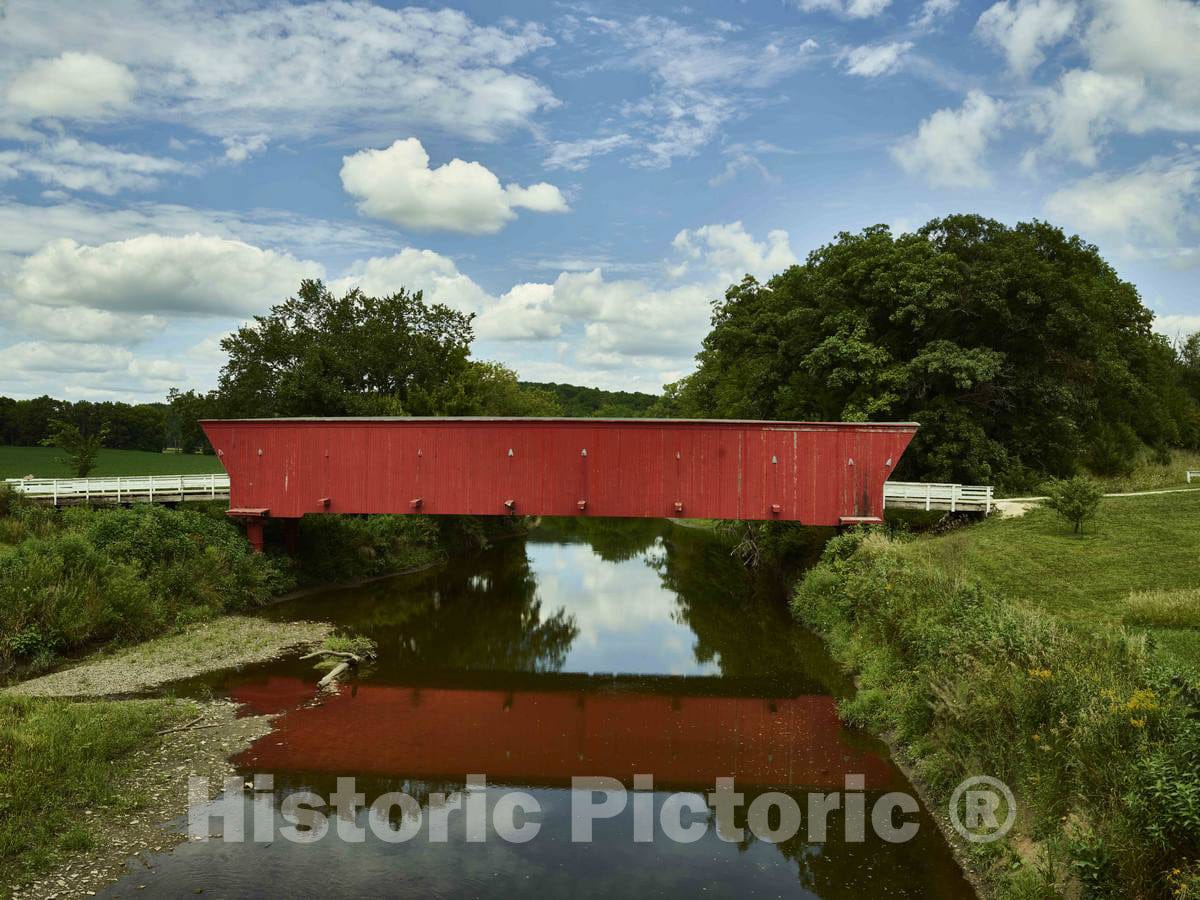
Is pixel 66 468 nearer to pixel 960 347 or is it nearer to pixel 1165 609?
pixel 960 347

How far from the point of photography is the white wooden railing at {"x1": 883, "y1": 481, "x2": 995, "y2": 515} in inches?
919

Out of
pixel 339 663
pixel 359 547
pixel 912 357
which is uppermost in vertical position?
pixel 912 357

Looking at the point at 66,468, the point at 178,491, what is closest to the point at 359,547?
the point at 178,491

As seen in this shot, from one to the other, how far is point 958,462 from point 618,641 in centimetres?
1457

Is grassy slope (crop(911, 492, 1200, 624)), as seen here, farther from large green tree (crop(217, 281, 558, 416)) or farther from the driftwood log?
large green tree (crop(217, 281, 558, 416))

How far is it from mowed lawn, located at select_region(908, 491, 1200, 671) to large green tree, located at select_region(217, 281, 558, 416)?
2571cm

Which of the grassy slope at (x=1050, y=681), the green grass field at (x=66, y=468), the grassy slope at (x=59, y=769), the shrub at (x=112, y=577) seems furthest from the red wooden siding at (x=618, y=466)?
the green grass field at (x=66, y=468)

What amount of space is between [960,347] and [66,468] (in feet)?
166

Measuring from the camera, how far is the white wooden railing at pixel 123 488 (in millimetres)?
25047

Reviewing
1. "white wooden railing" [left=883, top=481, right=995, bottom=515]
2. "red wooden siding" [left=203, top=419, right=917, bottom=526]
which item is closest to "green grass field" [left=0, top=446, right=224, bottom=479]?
"red wooden siding" [left=203, top=419, right=917, bottom=526]

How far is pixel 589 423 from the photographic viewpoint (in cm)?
2245

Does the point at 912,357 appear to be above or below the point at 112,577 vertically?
above

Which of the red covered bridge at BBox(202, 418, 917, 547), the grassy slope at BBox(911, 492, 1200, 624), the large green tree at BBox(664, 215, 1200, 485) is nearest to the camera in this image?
the grassy slope at BBox(911, 492, 1200, 624)

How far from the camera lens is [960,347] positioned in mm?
27656
